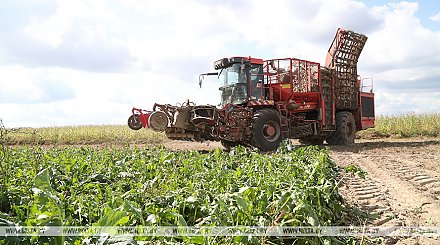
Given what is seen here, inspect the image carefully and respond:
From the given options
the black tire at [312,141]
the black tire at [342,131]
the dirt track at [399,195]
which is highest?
the black tire at [342,131]

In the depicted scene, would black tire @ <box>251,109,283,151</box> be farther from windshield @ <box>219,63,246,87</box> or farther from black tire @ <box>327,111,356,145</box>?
black tire @ <box>327,111,356,145</box>

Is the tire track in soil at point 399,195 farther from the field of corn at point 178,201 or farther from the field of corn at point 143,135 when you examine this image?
the field of corn at point 143,135

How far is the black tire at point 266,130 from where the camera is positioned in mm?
11281

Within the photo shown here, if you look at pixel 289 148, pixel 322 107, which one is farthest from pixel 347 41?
pixel 289 148

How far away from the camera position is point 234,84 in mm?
12125

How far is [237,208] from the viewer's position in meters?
2.95

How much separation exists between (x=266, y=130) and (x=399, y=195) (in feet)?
21.1

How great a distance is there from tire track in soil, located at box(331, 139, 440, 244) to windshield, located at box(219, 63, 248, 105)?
15.4 ft

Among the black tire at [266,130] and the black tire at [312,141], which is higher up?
the black tire at [266,130]

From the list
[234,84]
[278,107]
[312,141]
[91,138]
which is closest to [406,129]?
[312,141]

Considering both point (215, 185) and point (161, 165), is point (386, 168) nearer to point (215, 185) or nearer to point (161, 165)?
point (161, 165)

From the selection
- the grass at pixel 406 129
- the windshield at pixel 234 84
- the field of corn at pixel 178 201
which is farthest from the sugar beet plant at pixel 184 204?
the grass at pixel 406 129

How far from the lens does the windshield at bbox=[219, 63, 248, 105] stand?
12.0 metres

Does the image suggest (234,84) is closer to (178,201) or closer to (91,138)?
(178,201)
